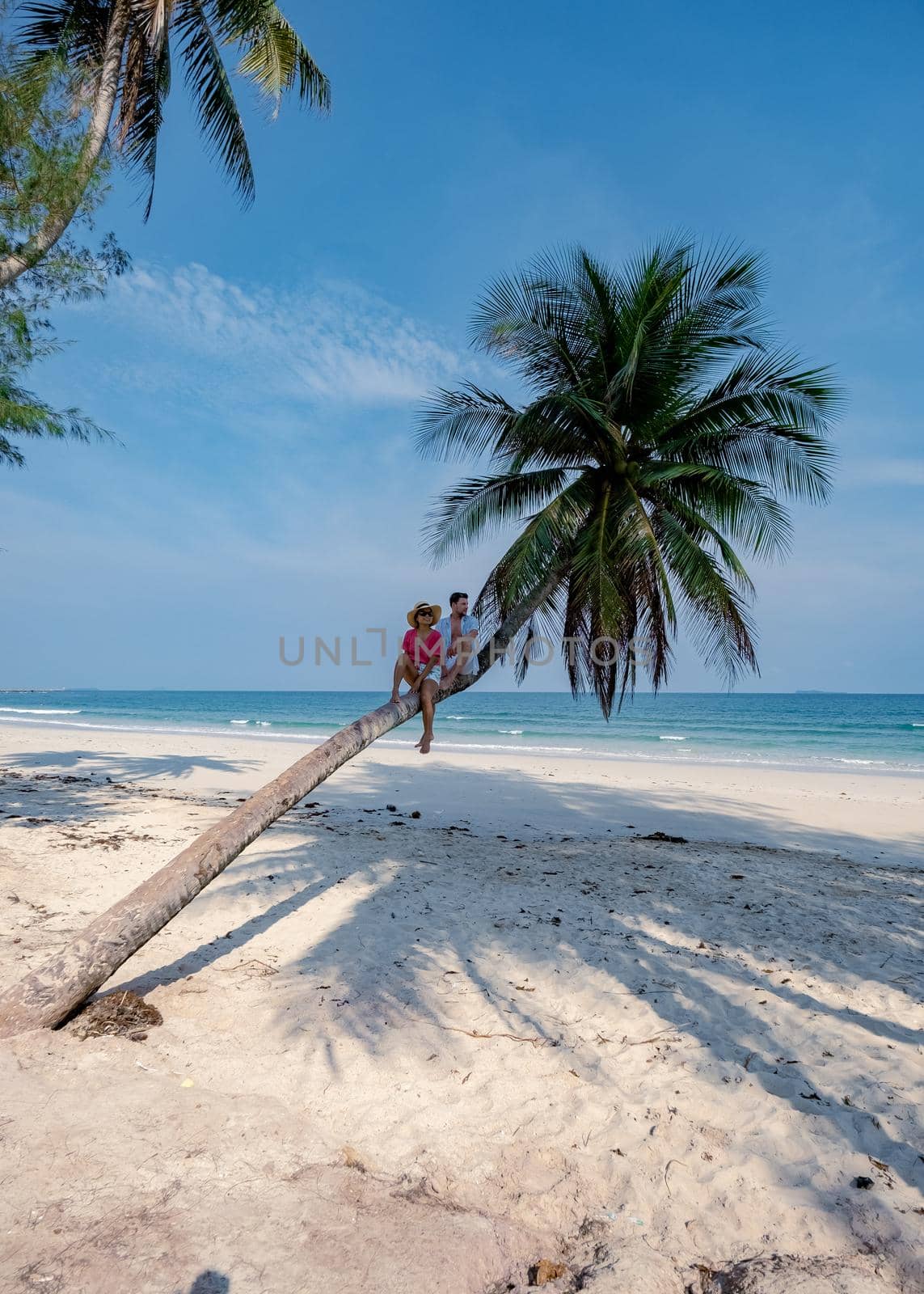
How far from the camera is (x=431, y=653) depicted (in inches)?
214

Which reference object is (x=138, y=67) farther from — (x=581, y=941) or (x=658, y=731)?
(x=658, y=731)

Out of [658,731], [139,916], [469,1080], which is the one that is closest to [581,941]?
[469,1080]

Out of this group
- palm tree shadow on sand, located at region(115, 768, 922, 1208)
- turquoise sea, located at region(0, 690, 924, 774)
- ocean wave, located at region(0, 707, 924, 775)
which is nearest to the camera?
palm tree shadow on sand, located at region(115, 768, 922, 1208)

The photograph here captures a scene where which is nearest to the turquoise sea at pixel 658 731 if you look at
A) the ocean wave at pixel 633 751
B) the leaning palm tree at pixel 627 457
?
the ocean wave at pixel 633 751

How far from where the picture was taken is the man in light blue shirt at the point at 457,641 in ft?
18.3

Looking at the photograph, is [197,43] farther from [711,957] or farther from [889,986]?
[889,986]

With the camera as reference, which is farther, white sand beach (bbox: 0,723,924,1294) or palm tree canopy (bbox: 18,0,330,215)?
palm tree canopy (bbox: 18,0,330,215)

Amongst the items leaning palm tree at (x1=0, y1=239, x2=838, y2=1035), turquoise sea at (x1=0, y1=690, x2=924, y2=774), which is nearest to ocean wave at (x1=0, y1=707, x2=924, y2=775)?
turquoise sea at (x1=0, y1=690, x2=924, y2=774)

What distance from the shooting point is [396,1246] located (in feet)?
7.39

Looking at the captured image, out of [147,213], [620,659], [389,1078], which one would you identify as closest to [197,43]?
[147,213]

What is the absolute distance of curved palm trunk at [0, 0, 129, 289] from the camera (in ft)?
20.3

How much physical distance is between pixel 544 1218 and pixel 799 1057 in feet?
6.06

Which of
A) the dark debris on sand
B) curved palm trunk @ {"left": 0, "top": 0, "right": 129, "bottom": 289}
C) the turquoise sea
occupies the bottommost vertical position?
the turquoise sea

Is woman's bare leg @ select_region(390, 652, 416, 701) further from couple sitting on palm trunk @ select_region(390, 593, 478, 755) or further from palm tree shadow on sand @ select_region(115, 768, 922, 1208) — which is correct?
palm tree shadow on sand @ select_region(115, 768, 922, 1208)
